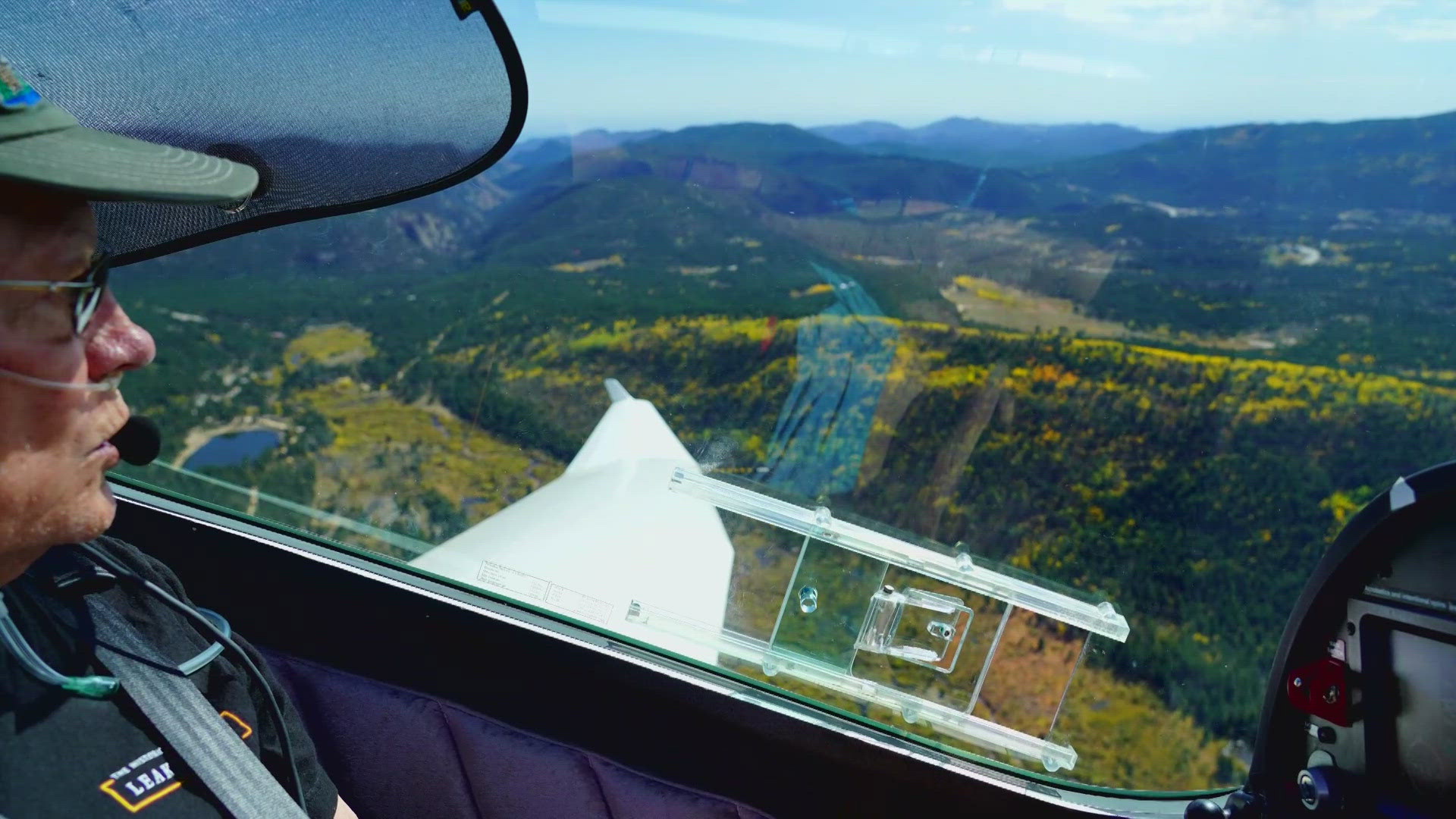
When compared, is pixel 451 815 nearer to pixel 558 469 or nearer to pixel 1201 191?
pixel 558 469

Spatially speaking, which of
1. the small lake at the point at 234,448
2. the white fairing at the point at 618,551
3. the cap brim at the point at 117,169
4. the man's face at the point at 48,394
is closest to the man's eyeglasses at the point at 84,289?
the man's face at the point at 48,394

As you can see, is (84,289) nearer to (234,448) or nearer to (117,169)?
(117,169)

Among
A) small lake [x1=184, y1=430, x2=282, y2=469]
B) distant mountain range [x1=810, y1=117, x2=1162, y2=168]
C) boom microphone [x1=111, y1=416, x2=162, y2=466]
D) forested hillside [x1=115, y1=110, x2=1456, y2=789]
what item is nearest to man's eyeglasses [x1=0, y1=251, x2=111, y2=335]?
boom microphone [x1=111, y1=416, x2=162, y2=466]

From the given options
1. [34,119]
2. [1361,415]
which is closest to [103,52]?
[34,119]

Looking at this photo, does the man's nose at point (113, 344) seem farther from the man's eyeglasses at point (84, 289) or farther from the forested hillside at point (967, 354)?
the forested hillside at point (967, 354)

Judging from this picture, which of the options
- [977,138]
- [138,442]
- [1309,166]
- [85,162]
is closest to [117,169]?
[85,162]

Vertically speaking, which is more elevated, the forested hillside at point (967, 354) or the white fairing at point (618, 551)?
the forested hillside at point (967, 354)
